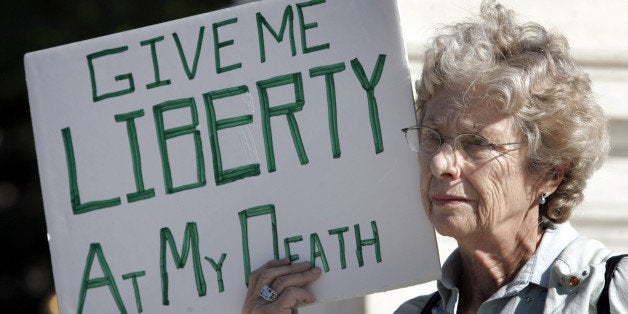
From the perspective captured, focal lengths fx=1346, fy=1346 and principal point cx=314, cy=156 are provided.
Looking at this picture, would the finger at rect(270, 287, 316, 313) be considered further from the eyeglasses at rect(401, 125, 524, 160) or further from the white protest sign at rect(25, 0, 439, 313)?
the eyeglasses at rect(401, 125, 524, 160)

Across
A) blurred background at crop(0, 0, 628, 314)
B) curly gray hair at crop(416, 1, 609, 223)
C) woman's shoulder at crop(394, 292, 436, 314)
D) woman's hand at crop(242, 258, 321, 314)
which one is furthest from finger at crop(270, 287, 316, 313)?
blurred background at crop(0, 0, 628, 314)

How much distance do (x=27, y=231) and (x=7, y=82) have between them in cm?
60

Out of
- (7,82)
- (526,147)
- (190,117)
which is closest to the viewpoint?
(526,147)

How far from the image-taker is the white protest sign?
10.3 feet

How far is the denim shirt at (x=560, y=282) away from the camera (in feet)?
9.43

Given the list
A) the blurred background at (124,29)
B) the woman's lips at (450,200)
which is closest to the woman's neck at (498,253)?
the woman's lips at (450,200)

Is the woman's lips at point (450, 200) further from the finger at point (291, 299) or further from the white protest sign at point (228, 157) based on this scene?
the finger at point (291, 299)

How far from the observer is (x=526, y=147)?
301 centimetres

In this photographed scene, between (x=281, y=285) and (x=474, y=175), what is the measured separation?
20.1 inches

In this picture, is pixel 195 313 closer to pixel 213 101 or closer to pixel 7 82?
pixel 213 101

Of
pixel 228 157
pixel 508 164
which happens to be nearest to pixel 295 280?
pixel 228 157

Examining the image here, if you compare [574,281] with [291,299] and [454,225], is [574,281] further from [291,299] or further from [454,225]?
[291,299]

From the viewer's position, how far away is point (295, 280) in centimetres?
309

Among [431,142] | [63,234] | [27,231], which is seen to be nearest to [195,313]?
[63,234]
